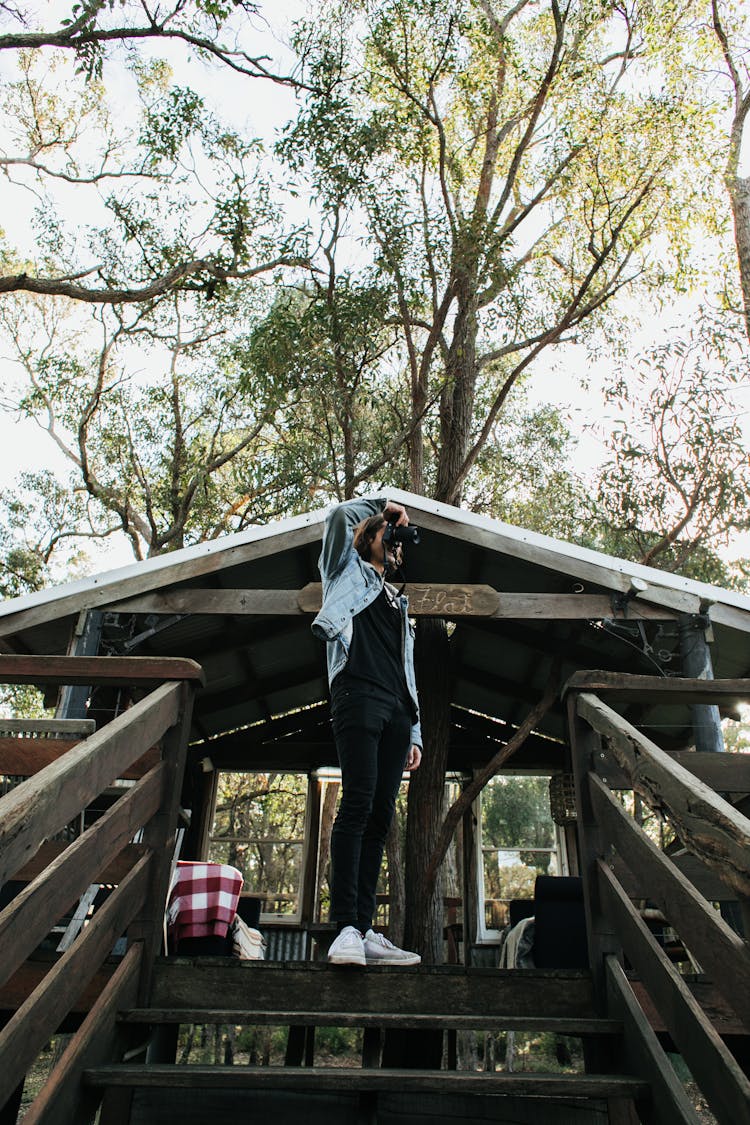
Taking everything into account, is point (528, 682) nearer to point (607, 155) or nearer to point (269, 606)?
point (269, 606)

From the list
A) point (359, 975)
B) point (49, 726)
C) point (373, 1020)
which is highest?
point (49, 726)

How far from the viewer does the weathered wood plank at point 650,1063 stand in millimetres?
1897

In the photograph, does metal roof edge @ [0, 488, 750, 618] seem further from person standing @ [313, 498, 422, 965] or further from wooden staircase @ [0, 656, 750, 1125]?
wooden staircase @ [0, 656, 750, 1125]

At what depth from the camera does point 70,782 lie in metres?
1.86

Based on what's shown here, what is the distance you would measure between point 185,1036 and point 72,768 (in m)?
11.3

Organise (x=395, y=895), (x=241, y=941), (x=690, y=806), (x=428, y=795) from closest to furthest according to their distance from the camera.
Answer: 1. (x=690, y=806)
2. (x=241, y=941)
3. (x=428, y=795)
4. (x=395, y=895)

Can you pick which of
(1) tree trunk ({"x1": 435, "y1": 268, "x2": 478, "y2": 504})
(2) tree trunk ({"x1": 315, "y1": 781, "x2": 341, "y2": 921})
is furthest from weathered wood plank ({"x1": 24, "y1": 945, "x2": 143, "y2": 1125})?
(2) tree trunk ({"x1": 315, "y1": 781, "x2": 341, "y2": 921})

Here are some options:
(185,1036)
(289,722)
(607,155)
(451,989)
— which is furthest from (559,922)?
(607,155)

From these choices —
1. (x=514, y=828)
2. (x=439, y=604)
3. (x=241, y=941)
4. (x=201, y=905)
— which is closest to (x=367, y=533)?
(x=201, y=905)

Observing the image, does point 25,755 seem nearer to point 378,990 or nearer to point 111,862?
point 111,862

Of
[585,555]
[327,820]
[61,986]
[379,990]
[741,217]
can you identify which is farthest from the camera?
[741,217]

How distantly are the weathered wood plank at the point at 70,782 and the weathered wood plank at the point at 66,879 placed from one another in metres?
0.12

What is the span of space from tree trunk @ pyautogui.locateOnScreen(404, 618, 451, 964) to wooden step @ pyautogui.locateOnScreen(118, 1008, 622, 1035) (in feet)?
16.1

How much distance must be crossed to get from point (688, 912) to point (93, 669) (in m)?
1.78
